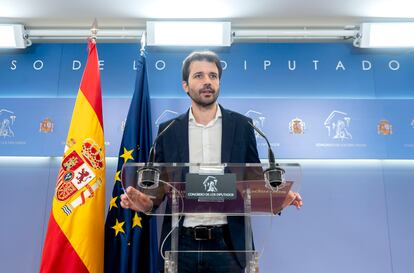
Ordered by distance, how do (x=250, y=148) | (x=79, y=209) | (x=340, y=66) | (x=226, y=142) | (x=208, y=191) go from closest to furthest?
(x=208, y=191) < (x=226, y=142) < (x=250, y=148) < (x=79, y=209) < (x=340, y=66)

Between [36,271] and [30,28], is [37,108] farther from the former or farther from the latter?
[36,271]

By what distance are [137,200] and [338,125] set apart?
2.13m

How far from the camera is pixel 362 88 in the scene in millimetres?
3092

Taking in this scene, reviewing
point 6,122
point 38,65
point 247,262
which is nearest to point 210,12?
point 38,65

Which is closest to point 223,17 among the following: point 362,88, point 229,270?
point 362,88

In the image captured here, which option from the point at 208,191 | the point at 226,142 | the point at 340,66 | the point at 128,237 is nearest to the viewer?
the point at 208,191

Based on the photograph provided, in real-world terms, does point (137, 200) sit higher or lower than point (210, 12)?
lower

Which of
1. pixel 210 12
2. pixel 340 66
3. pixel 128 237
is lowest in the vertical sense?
pixel 128 237

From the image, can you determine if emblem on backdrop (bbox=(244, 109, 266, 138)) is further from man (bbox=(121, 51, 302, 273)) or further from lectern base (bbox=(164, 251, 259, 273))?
lectern base (bbox=(164, 251, 259, 273))

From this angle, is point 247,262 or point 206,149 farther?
point 206,149

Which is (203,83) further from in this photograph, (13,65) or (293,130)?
(13,65)

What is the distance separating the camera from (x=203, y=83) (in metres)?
1.86

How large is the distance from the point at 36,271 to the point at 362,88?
285cm

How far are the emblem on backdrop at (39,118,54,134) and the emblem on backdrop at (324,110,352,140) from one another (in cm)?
213
